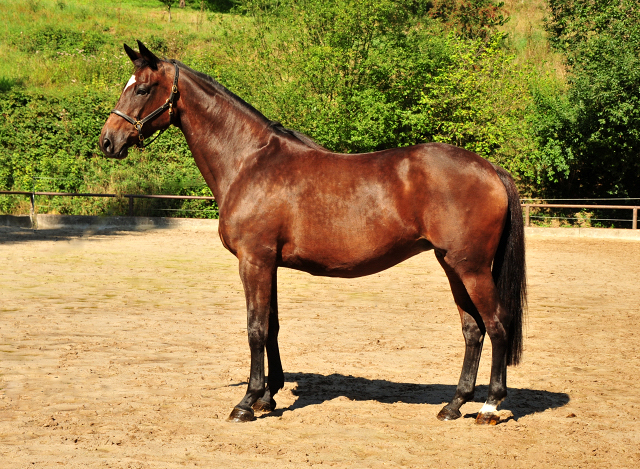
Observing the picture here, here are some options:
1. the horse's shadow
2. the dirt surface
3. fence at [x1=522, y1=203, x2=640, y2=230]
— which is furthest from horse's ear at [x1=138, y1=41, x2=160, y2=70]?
fence at [x1=522, y1=203, x2=640, y2=230]

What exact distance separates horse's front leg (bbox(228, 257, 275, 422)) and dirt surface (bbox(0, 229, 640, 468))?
147 millimetres

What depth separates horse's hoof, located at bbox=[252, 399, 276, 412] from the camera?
459 cm

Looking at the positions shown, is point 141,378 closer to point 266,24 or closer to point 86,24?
point 266,24

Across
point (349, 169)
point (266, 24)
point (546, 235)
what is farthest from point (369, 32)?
point (349, 169)

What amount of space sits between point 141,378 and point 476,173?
10.3 feet

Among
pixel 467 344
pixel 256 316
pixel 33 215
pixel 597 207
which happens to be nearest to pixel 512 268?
pixel 467 344

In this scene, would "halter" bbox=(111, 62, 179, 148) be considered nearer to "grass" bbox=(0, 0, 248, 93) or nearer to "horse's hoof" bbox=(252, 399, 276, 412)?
"horse's hoof" bbox=(252, 399, 276, 412)

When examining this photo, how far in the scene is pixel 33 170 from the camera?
2369 cm

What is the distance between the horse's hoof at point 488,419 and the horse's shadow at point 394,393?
209 mm

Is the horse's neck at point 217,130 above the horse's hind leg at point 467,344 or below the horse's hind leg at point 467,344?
above

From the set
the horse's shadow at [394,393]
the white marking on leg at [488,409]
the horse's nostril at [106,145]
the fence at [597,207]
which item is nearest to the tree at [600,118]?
the fence at [597,207]

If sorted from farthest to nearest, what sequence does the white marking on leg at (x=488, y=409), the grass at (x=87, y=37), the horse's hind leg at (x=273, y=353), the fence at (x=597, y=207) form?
1. the grass at (x=87, y=37)
2. the fence at (x=597, y=207)
3. the horse's hind leg at (x=273, y=353)
4. the white marking on leg at (x=488, y=409)

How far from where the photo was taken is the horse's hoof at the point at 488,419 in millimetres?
4320

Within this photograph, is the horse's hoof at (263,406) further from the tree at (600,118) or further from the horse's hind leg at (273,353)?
the tree at (600,118)
